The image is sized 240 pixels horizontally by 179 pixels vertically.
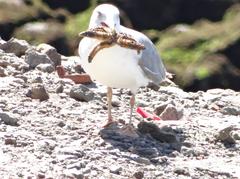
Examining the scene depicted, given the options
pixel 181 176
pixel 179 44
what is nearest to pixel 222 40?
pixel 179 44

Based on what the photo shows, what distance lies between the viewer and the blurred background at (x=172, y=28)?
25141 millimetres

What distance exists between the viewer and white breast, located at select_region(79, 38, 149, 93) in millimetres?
9188

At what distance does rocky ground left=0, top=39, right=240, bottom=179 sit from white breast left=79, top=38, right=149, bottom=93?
1.73ft

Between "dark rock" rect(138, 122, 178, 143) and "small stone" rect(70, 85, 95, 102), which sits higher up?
"small stone" rect(70, 85, 95, 102)

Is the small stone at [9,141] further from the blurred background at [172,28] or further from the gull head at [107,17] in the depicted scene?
the blurred background at [172,28]

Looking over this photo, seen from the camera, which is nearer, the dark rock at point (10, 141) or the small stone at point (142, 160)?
the dark rock at point (10, 141)

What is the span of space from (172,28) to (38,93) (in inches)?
793

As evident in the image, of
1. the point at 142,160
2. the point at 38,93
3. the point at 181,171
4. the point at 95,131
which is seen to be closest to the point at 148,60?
the point at 95,131

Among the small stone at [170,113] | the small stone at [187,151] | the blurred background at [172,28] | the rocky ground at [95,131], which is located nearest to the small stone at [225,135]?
the rocky ground at [95,131]

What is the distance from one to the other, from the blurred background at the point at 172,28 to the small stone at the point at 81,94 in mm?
13532

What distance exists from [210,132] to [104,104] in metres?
1.27

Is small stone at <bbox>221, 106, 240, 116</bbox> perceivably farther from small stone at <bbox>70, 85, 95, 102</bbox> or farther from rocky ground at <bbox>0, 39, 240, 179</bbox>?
small stone at <bbox>70, 85, 95, 102</bbox>

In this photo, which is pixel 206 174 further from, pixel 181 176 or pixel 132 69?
pixel 132 69

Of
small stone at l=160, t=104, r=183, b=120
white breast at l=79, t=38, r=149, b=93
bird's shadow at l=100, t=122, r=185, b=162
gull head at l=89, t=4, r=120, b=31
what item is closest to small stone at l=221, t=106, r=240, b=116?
small stone at l=160, t=104, r=183, b=120
